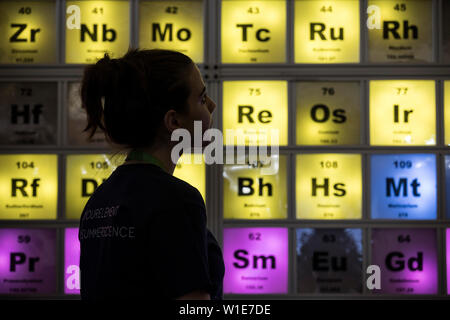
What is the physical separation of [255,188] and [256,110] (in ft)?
1.28

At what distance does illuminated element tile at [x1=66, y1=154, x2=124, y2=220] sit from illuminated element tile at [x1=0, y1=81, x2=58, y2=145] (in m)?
0.16

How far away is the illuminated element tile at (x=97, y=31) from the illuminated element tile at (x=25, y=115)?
0.21 m

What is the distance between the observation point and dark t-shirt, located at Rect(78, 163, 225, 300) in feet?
2.27

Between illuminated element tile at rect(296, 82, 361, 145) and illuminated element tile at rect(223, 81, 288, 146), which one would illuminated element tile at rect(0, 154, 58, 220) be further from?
illuminated element tile at rect(296, 82, 361, 145)

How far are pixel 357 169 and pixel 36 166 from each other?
160 cm

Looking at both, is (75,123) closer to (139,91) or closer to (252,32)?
(252,32)

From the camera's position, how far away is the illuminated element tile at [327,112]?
2.23m

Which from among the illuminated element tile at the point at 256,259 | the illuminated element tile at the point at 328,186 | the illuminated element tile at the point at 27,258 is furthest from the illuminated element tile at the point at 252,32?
the illuminated element tile at the point at 27,258

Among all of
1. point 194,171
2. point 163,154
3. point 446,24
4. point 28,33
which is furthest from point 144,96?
point 446,24

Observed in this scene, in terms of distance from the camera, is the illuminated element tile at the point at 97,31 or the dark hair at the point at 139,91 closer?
the dark hair at the point at 139,91

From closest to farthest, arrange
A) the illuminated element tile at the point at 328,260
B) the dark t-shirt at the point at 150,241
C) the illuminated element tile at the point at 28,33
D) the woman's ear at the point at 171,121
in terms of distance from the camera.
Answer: the dark t-shirt at the point at 150,241
the woman's ear at the point at 171,121
the illuminated element tile at the point at 328,260
the illuminated element tile at the point at 28,33

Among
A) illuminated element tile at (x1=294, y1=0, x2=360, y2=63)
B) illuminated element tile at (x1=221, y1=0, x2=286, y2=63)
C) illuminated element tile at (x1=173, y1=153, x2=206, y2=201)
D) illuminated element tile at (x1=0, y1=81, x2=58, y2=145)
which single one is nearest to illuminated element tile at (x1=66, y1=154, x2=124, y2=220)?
illuminated element tile at (x1=0, y1=81, x2=58, y2=145)

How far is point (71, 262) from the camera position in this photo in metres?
2.21

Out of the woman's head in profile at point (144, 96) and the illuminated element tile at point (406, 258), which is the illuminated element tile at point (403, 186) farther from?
the woman's head in profile at point (144, 96)
